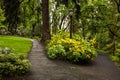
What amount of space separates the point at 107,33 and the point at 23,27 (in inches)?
949

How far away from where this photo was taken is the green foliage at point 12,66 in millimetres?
10422

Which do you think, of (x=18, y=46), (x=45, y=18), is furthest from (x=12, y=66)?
(x=45, y=18)

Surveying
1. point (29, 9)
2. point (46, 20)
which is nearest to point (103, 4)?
point (46, 20)

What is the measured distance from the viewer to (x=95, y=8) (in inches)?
960

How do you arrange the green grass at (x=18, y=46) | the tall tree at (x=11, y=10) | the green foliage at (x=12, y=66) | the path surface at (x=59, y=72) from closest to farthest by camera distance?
the green foliage at (x=12, y=66), the path surface at (x=59, y=72), the green grass at (x=18, y=46), the tall tree at (x=11, y=10)

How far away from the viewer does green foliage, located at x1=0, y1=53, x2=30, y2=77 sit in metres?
10.4

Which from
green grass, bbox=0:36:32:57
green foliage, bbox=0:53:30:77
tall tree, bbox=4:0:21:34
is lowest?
green grass, bbox=0:36:32:57

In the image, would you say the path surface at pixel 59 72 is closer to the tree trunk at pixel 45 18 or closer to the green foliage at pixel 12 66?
the green foliage at pixel 12 66

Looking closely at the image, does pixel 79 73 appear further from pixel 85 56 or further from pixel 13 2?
pixel 13 2

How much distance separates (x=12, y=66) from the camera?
35.0 ft

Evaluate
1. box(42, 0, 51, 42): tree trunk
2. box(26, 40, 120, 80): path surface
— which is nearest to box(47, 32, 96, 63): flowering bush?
box(26, 40, 120, 80): path surface

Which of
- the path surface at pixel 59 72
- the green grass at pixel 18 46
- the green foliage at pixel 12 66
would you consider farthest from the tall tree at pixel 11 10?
the green foliage at pixel 12 66

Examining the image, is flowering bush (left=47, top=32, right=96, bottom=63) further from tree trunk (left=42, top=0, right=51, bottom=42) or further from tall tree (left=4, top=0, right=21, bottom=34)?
tall tree (left=4, top=0, right=21, bottom=34)

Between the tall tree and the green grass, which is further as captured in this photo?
the tall tree
